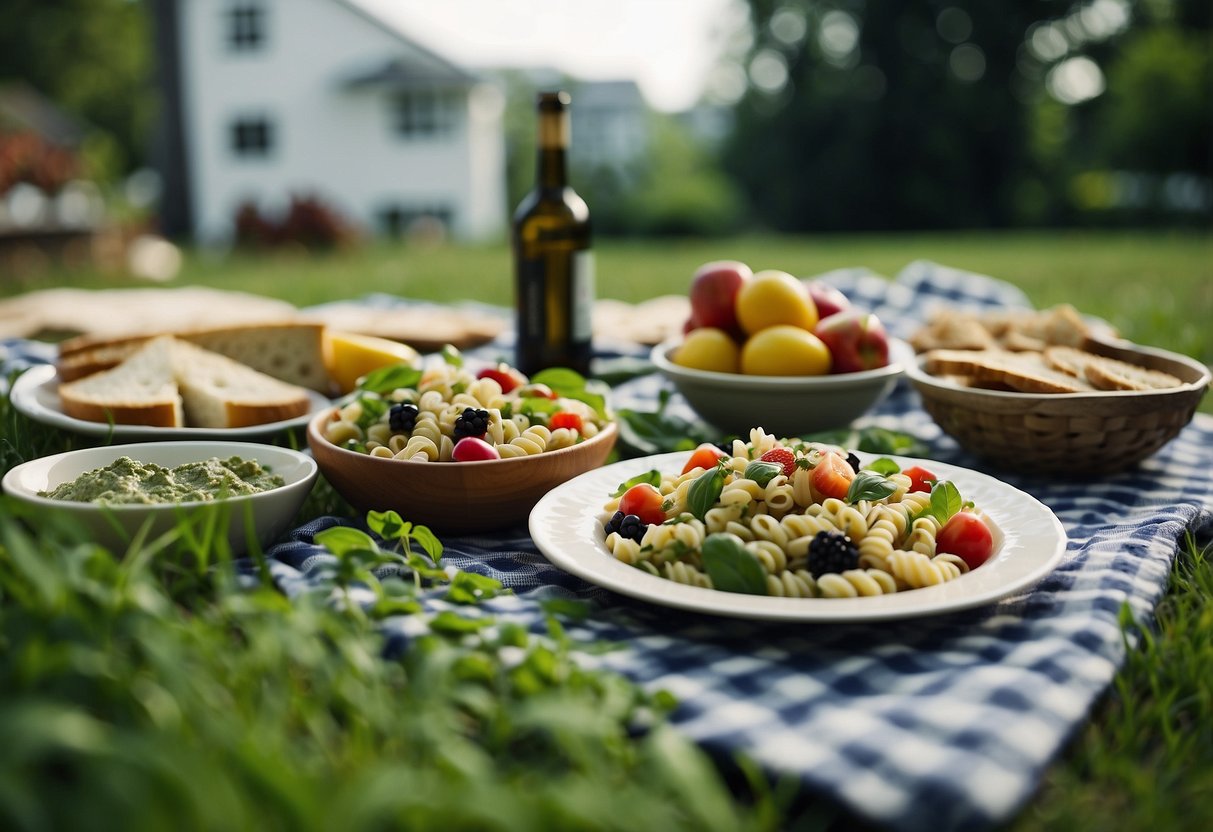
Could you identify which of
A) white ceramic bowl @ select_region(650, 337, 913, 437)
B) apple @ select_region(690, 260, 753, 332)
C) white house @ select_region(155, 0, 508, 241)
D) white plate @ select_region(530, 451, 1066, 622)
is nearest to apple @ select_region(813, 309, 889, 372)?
white ceramic bowl @ select_region(650, 337, 913, 437)

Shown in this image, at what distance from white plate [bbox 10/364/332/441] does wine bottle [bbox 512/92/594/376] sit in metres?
0.76

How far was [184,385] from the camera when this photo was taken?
114 inches

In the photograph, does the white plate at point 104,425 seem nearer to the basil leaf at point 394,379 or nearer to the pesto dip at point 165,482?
the basil leaf at point 394,379

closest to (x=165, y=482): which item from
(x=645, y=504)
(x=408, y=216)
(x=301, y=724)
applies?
(x=301, y=724)

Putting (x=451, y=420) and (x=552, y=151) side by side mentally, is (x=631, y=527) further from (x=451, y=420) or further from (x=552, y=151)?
(x=552, y=151)

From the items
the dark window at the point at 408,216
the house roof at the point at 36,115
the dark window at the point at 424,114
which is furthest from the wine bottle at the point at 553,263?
the house roof at the point at 36,115

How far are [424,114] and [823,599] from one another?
29.7 m

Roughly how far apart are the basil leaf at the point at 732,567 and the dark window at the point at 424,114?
29280 millimetres

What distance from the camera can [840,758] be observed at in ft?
4.56

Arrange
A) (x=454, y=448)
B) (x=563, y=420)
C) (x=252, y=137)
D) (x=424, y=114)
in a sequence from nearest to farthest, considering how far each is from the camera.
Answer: (x=454, y=448)
(x=563, y=420)
(x=252, y=137)
(x=424, y=114)

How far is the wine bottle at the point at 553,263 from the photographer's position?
10.7 feet

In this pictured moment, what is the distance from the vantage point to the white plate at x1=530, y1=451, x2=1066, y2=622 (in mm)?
1631

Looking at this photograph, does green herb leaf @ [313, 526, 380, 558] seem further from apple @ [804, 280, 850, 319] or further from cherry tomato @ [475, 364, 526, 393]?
apple @ [804, 280, 850, 319]

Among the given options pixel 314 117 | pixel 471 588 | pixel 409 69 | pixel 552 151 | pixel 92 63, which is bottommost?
pixel 471 588
